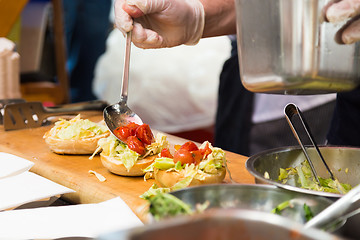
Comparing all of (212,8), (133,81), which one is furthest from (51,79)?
(212,8)

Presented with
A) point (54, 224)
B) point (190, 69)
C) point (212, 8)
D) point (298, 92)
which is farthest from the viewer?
point (190, 69)

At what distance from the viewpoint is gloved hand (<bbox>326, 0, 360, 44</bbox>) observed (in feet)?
4.18

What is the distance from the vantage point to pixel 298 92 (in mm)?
1401

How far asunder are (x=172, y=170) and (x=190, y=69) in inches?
154

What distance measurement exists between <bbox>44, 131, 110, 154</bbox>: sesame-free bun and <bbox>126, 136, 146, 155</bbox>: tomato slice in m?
0.33

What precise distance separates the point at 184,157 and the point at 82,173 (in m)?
0.53

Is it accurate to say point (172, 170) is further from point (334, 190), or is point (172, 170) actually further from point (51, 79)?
point (51, 79)

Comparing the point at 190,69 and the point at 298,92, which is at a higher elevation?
the point at 298,92

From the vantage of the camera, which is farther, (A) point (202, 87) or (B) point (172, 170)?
(A) point (202, 87)

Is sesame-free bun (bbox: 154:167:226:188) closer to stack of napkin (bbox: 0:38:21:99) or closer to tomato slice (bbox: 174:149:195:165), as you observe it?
tomato slice (bbox: 174:149:195:165)

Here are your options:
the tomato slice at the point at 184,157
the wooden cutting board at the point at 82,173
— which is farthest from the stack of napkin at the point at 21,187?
the tomato slice at the point at 184,157

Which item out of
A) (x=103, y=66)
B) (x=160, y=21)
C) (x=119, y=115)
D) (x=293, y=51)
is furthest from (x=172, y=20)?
(x=103, y=66)

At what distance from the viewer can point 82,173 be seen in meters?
2.21

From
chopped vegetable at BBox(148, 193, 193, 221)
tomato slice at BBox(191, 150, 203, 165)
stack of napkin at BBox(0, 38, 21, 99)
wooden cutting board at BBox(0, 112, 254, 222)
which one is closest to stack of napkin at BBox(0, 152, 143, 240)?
wooden cutting board at BBox(0, 112, 254, 222)
